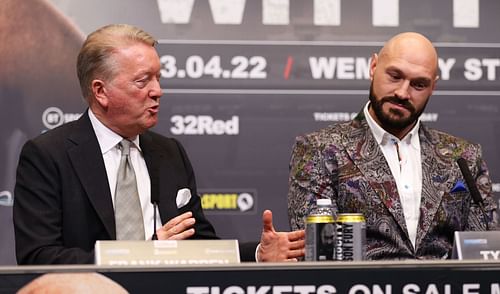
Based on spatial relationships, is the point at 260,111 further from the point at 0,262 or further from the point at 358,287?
the point at 358,287

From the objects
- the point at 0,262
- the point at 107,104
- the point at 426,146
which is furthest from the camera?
the point at 0,262

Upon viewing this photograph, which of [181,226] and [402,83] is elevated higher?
[402,83]

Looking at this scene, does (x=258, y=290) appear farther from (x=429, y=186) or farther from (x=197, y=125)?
(x=197, y=125)

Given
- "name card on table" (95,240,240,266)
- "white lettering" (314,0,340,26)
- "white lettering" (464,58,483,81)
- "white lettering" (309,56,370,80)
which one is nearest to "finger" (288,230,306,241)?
"name card on table" (95,240,240,266)

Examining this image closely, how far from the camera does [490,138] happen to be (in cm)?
419

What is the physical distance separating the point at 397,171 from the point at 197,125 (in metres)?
1.02

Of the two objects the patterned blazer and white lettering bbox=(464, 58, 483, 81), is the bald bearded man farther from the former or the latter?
white lettering bbox=(464, 58, 483, 81)

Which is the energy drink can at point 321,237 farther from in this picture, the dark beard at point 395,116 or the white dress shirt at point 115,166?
the dark beard at point 395,116

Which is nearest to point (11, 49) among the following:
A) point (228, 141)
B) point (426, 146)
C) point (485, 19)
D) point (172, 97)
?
point (172, 97)

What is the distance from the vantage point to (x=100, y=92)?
3145 mm

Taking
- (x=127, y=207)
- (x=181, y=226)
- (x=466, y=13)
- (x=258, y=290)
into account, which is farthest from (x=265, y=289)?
(x=466, y=13)

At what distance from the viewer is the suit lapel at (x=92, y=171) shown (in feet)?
9.84

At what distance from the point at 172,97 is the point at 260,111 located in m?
0.37

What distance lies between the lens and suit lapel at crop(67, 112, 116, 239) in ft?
9.84
